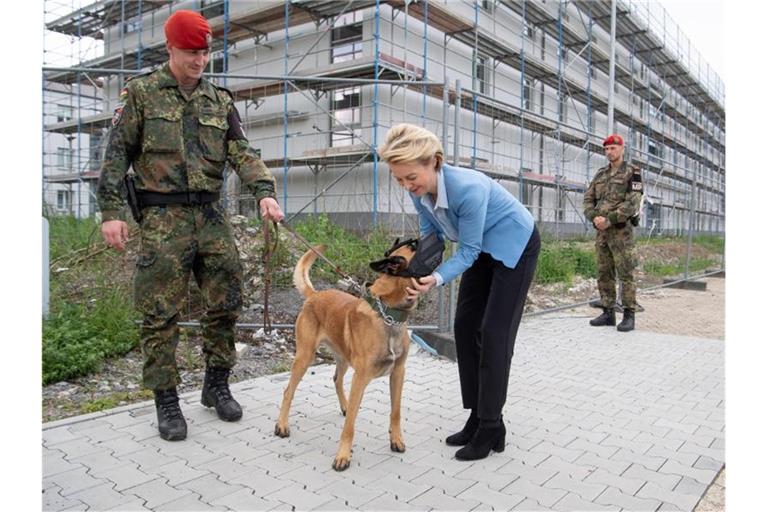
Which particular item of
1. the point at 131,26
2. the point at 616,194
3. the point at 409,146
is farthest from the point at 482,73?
the point at 409,146

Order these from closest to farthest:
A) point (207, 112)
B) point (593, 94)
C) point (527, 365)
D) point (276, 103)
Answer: point (207, 112)
point (527, 365)
point (276, 103)
point (593, 94)

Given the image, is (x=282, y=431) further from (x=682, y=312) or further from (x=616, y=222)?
(x=682, y=312)

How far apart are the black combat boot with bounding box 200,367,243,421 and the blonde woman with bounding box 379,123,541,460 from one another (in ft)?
4.43

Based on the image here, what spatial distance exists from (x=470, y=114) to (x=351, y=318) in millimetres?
16821

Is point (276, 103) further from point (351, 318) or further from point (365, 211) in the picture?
point (351, 318)

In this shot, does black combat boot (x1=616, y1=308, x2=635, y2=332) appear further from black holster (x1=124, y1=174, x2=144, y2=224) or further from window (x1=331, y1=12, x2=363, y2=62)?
window (x1=331, y1=12, x2=363, y2=62)

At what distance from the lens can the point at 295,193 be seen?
1645cm

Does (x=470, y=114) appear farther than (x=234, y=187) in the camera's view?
Yes

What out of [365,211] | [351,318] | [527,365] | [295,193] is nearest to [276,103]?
[295,193]

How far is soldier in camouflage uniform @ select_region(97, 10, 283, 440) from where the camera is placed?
122 inches

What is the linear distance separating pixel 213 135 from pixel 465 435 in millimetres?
2275

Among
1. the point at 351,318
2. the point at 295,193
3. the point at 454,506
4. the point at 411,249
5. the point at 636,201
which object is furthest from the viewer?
the point at 295,193

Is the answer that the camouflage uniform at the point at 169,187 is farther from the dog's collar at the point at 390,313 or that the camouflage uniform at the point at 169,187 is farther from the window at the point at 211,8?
the window at the point at 211,8

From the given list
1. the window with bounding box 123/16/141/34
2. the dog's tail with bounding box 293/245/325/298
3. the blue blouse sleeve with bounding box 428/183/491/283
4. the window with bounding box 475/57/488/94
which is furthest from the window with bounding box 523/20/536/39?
the blue blouse sleeve with bounding box 428/183/491/283
